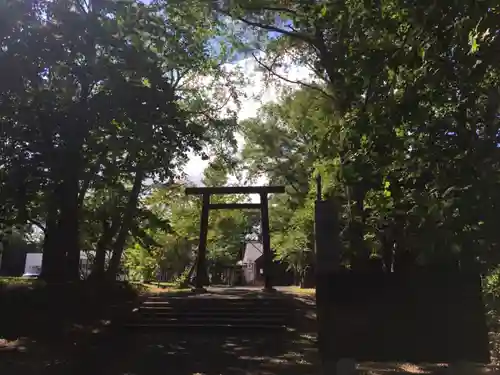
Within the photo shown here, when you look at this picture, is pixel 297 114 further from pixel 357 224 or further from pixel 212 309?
pixel 357 224

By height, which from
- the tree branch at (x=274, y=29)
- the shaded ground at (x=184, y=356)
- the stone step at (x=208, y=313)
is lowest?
the shaded ground at (x=184, y=356)

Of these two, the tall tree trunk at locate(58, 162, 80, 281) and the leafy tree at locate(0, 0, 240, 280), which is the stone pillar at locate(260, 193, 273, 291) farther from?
the leafy tree at locate(0, 0, 240, 280)

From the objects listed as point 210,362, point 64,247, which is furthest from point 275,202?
point 210,362

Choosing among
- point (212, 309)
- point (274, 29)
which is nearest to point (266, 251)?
point (212, 309)

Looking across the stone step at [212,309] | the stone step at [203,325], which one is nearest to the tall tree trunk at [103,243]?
the stone step at [212,309]

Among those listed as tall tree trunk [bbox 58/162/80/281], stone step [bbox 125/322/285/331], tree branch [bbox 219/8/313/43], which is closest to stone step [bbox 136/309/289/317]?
stone step [bbox 125/322/285/331]

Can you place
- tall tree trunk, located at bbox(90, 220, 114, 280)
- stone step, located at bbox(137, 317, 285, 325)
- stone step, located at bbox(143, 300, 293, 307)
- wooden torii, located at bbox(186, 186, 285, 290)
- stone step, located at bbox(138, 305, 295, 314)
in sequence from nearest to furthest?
stone step, located at bbox(137, 317, 285, 325)
stone step, located at bbox(138, 305, 295, 314)
stone step, located at bbox(143, 300, 293, 307)
tall tree trunk, located at bbox(90, 220, 114, 280)
wooden torii, located at bbox(186, 186, 285, 290)

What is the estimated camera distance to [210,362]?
934cm

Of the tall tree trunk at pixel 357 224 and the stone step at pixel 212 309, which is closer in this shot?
the tall tree trunk at pixel 357 224

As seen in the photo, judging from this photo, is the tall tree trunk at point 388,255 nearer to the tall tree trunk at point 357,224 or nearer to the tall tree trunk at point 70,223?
the tall tree trunk at point 357,224

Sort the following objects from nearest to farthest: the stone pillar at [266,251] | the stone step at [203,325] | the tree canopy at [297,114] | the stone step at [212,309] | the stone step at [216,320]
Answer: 1. the tree canopy at [297,114]
2. the stone step at [203,325]
3. the stone step at [216,320]
4. the stone step at [212,309]
5. the stone pillar at [266,251]

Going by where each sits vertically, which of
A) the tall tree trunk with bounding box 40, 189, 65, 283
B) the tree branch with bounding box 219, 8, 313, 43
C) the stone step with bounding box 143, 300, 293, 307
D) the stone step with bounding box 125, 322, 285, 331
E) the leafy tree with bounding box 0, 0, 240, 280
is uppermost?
the tree branch with bounding box 219, 8, 313, 43

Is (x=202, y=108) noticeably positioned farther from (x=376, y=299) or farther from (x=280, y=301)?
(x=376, y=299)

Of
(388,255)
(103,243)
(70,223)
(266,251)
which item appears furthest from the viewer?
(266,251)
